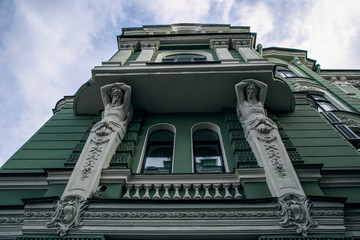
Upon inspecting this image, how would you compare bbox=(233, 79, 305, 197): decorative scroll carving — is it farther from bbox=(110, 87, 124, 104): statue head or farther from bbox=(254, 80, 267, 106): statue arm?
bbox=(110, 87, 124, 104): statue head

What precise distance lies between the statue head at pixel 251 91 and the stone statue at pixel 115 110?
3.48 metres

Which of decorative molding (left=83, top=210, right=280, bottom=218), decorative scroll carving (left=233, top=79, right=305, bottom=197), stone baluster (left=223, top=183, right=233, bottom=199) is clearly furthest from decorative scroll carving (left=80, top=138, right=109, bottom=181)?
decorative scroll carving (left=233, top=79, right=305, bottom=197)

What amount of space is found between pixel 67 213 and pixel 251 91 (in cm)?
555

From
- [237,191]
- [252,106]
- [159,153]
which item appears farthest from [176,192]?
[252,106]

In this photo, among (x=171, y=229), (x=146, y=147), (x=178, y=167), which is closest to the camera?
(x=171, y=229)

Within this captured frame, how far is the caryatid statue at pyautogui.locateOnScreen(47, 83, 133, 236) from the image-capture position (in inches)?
178

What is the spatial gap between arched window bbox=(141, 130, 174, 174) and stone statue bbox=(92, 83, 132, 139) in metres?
0.94

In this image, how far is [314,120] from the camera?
8.47 m

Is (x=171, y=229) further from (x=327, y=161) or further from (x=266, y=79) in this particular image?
(x=266, y=79)

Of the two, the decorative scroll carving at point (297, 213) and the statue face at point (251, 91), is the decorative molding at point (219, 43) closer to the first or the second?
the statue face at point (251, 91)

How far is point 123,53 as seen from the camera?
11.4 m

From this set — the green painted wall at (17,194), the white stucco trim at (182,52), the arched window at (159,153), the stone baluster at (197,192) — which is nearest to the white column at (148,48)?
the white stucco trim at (182,52)

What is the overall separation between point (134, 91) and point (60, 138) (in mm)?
2661

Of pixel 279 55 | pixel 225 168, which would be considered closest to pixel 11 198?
pixel 225 168
